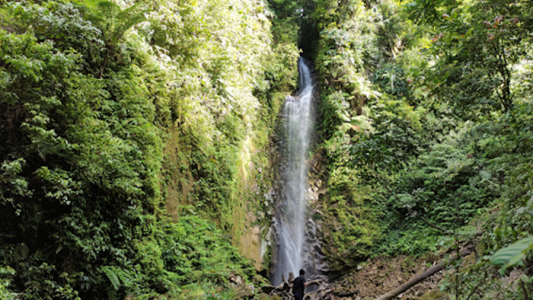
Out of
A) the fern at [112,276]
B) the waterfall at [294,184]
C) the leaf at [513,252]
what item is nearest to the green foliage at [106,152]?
the fern at [112,276]

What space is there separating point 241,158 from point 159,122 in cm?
355

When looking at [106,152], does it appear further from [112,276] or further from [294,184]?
[294,184]

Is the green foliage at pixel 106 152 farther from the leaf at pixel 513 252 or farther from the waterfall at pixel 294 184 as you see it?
the leaf at pixel 513 252

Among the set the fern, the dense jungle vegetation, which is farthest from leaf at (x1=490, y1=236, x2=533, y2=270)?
the fern

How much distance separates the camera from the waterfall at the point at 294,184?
10.6 meters

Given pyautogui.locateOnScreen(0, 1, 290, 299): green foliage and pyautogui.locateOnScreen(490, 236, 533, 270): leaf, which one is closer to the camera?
pyautogui.locateOnScreen(490, 236, 533, 270): leaf

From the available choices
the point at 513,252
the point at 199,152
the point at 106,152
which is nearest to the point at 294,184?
the point at 199,152

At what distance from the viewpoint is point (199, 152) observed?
7555mm

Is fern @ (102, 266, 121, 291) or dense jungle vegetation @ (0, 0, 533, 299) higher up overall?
dense jungle vegetation @ (0, 0, 533, 299)

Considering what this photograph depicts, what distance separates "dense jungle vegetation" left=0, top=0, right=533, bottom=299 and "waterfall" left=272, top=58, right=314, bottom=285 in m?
0.76

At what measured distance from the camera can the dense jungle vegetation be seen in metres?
3.66

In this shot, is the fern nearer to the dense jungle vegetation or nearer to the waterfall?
the dense jungle vegetation

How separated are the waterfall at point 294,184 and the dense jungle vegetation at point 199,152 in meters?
0.76

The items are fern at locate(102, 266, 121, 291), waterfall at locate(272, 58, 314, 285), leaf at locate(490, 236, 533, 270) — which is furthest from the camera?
waterfall at locate(272, 58, 314, 285)
